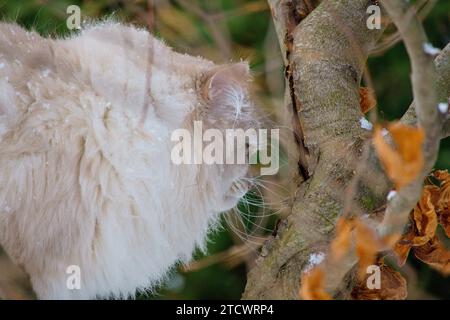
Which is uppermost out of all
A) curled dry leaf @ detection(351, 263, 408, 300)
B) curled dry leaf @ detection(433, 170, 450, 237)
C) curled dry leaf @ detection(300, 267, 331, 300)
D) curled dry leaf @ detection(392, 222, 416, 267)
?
curled dry leaf @ detection(433, 170, 450, 237)

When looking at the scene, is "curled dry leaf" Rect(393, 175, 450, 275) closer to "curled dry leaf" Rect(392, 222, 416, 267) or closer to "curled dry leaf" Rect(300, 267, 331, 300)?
"curled dry leaf" Rect(392, 222, 416, 267)

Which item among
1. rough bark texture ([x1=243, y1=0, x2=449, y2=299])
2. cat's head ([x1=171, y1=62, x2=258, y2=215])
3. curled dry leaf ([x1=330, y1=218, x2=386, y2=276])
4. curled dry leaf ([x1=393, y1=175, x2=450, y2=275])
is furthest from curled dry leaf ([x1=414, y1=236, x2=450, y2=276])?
cat's head ([x1=171, y1=62, x2=258, y2=215])

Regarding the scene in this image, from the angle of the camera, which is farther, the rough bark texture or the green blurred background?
the green blurred background

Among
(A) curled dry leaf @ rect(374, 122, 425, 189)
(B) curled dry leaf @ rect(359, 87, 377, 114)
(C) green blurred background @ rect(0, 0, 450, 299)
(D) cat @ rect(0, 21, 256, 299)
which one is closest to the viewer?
(A) curled dry leaf @ rect(374, 122, 425, 189)

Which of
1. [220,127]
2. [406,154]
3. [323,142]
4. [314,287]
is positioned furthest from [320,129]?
[406,154]

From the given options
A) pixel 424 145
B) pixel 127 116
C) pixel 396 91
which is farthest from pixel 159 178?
pixel 396 91

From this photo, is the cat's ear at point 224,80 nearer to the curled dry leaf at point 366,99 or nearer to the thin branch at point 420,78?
the curled dry leaf at point 366,99
